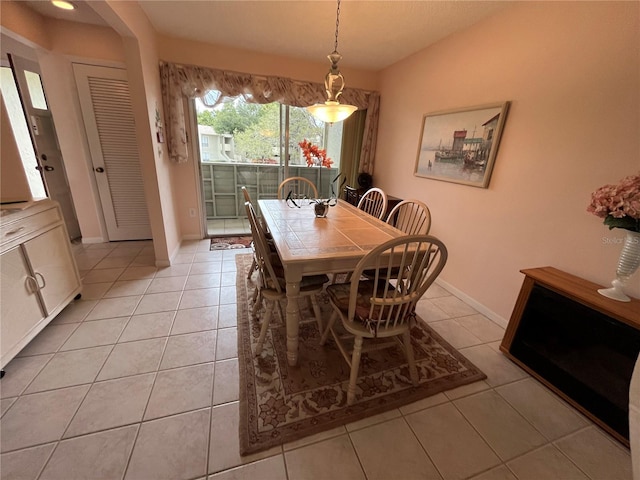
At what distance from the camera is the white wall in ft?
4.76

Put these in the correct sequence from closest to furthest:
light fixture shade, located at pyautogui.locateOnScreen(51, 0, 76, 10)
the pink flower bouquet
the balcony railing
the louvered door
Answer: the pink flower bouquet < light fixture shade, located at pyautogui.locateOnScreen(51, 0, 76, 10) < the louvered door < the balcony railing

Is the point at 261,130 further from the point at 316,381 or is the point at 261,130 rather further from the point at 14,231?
the point at 316,381

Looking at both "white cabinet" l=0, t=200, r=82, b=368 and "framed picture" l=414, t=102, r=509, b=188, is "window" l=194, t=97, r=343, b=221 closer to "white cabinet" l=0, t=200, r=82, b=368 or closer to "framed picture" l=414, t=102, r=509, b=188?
"framed picture" l=414, t=102, r=509, b=188

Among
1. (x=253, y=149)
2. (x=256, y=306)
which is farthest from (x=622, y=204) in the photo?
(x=253, y=149)

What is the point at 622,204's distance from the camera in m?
1.24

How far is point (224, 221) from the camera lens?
4254 millimetres

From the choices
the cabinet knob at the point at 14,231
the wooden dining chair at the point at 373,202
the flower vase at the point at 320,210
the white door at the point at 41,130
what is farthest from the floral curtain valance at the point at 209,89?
the flower vase at the point at 320,210

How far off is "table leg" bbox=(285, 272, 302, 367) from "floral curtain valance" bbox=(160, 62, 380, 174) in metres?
2.54

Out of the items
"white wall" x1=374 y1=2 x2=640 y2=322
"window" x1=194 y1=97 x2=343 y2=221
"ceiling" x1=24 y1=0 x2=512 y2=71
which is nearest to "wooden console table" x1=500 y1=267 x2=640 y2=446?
"white wall" x1=374 y1=2 x2=640 y2=322

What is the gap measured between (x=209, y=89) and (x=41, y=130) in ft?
6.12

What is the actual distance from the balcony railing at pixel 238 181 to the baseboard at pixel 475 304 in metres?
2.35

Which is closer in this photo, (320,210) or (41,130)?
(320,210)

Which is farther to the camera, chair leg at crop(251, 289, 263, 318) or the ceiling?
the ceiling

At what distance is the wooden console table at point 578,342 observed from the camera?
49.3 inches
